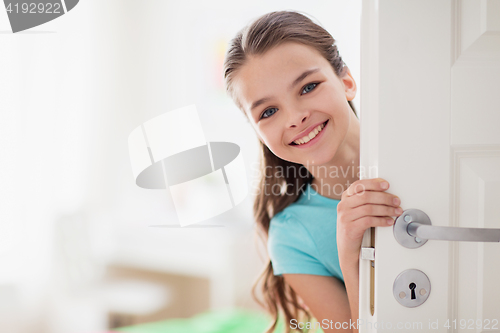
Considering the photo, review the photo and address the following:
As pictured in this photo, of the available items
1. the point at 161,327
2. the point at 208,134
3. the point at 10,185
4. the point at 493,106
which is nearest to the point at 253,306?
the point at 161,327

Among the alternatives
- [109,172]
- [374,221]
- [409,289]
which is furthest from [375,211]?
[109,172]

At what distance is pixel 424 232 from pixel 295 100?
0.43 m

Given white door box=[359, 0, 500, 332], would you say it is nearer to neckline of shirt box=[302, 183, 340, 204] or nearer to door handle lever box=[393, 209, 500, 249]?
door handle lever box=[393, 209, 500, 249]

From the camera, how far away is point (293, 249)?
3.26ft

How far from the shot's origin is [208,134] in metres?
1.60

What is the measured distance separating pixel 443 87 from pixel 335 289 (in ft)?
2.02

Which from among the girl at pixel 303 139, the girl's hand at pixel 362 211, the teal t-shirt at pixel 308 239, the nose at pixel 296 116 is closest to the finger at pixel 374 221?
the girl's hand at pixel 362 211

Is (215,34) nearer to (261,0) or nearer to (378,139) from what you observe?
(261,0)

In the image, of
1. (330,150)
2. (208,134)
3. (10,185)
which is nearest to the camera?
(330,150)

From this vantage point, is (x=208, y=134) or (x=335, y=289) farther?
(x=208, y=134)

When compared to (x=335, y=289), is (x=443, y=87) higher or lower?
higher

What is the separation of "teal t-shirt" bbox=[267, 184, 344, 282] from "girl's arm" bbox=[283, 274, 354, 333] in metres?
0.02

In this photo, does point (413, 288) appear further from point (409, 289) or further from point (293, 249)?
point (293, 249)

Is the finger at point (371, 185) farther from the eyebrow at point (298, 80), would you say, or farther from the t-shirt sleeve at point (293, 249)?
the t-shirt sleeve at point (293, 249)
